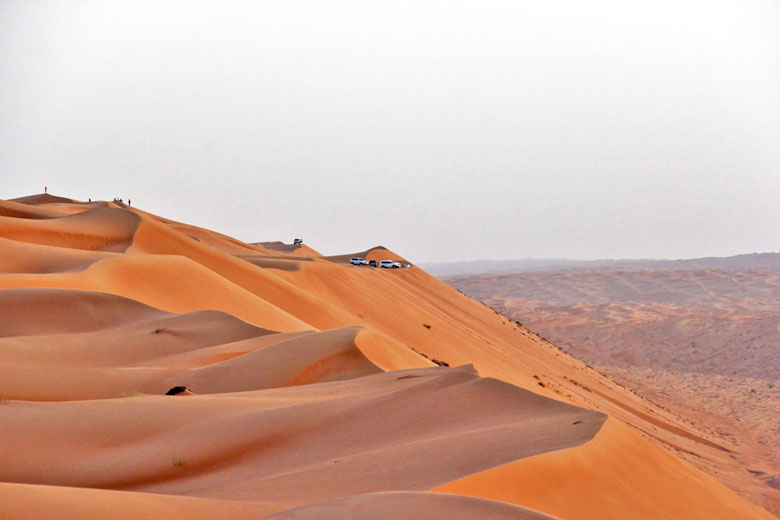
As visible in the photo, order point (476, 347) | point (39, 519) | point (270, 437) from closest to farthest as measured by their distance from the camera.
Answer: point (39, 519)
point (270, 437)
point (476, 347)

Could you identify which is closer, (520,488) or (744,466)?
(520,488)

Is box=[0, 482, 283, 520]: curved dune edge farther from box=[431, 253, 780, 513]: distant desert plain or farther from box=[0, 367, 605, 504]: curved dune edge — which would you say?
box=[431, 253, 780, 513]: distant desert plain

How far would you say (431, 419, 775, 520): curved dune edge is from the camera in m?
5.41

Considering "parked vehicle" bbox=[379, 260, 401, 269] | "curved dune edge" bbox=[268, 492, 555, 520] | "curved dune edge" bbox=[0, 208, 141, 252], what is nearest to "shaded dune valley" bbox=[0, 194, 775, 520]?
"curved dune edge" bbox=[268, 492, 555, 520]

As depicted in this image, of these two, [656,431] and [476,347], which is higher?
[476,347]

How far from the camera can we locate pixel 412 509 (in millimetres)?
4367

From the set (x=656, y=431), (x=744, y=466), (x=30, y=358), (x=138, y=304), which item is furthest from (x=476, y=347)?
(x=30, y=358)

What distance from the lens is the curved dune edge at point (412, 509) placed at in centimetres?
429

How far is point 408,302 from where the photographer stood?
32.7 m

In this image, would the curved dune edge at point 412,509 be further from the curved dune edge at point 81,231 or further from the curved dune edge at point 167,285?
the curved dune edge at point 81,231

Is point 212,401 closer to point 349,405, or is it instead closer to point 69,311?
point 349,405

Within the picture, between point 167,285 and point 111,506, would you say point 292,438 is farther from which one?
point 167,285

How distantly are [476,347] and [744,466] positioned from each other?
9.18 meters

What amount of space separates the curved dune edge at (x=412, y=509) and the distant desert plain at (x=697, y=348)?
488 inches
